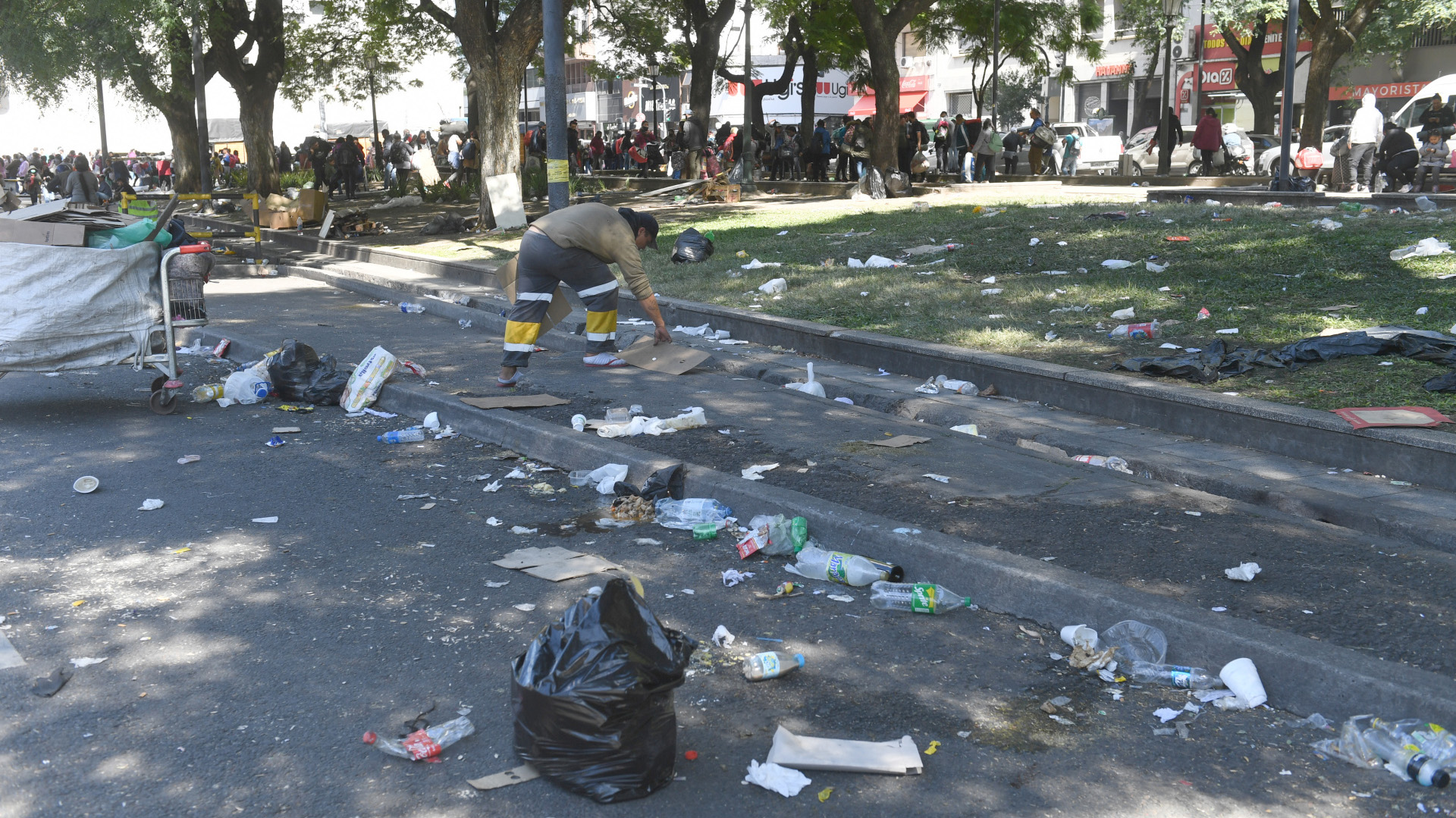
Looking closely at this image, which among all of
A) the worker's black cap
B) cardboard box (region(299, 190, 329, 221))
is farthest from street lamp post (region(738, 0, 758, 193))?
the worker's black cap

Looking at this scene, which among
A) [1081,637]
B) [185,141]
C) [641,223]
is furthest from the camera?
[185,141]

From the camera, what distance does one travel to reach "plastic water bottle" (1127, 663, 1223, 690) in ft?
11.5

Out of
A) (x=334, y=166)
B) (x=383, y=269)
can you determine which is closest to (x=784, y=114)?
(x=334, y=166)

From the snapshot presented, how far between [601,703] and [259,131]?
28.5 m

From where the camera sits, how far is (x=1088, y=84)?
4975 centimetres

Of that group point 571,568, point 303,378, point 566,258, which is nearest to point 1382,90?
point 566,258

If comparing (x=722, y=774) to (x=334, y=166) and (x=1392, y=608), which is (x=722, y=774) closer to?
(x=1392, y=608)

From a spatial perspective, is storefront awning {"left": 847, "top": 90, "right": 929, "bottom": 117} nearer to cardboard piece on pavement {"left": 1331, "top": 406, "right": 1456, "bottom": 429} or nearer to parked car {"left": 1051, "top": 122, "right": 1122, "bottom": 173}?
parked car {"left": 1051, "top": 122, "right": 1122, "bottom": 173}

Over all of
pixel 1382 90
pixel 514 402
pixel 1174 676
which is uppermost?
pixel 1382 90

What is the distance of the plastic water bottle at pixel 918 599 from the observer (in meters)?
4.13

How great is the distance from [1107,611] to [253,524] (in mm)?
3505

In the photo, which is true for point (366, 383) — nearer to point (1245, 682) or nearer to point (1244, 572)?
point (1244, 572)

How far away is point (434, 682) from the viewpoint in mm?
3490

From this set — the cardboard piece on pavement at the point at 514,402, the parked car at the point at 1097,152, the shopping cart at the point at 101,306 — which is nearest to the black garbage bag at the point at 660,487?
the cardboard piece on pavement at the point at 514,402
